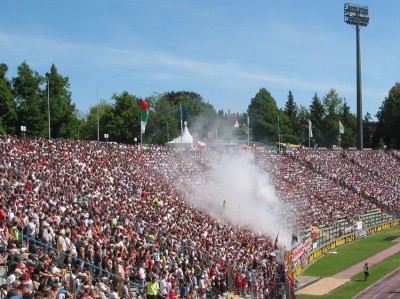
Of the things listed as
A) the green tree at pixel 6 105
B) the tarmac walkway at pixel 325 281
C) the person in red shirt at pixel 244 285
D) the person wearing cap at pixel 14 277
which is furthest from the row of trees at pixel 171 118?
the person wearing cap at pixel 14 277

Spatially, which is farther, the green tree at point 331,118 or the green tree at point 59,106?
the green tree at point 331,118

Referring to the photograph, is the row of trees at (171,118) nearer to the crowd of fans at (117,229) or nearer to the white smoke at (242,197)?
the white smoke at (242,197)

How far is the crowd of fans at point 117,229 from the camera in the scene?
15.3m

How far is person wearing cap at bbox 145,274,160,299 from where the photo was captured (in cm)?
1723

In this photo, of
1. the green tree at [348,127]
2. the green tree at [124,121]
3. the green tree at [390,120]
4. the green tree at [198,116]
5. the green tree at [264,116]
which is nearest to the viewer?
the green tree at [124,121]

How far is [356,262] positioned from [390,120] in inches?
2736

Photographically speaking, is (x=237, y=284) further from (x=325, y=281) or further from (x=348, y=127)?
(x=348, y=127)

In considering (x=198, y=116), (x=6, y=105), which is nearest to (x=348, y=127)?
(x=198, y=116)

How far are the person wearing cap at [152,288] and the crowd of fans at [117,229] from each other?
0.03 meters

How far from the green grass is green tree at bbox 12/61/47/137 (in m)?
34.2

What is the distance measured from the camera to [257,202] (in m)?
47.8

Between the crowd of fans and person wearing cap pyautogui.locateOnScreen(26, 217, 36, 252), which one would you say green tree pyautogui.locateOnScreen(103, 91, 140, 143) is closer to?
the crowd of fans

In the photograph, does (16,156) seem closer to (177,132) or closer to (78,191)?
(78,191)

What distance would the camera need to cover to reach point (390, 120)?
107312 millimetres
